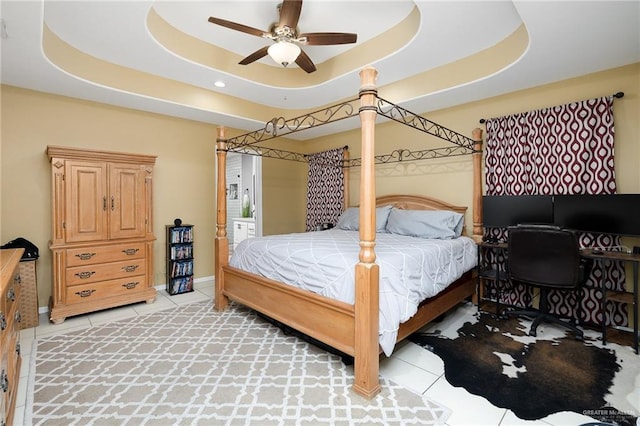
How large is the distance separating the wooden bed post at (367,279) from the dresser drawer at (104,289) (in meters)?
2.96

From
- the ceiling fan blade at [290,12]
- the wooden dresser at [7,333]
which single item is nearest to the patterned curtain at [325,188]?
the ceiling fan blade at [290,12]

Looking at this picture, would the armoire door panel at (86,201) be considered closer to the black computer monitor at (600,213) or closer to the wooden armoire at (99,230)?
the wooden armoire at (99,230)

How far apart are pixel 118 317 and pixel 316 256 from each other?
2.46 metres

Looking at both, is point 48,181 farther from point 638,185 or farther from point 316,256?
point 638,185

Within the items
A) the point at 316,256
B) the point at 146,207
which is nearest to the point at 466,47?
the point at 316,256

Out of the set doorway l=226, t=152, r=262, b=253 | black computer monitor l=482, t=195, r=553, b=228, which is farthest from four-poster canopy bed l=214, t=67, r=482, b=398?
doorway l=226, t=152, r=262, b=253

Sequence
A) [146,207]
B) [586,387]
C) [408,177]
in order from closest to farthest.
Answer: [586,387]
[146,207]
[408,177]

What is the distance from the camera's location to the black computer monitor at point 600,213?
2613 millimetres

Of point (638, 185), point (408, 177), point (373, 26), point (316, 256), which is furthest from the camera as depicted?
point (408, 177)

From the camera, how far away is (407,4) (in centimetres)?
280

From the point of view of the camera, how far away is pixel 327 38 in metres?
2.53

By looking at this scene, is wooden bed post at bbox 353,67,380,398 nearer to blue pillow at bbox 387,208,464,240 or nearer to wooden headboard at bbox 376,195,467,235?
blue pillow at bbox 387,208,464,240

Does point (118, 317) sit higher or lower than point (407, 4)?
lower

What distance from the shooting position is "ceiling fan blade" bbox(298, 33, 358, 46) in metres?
2.48
